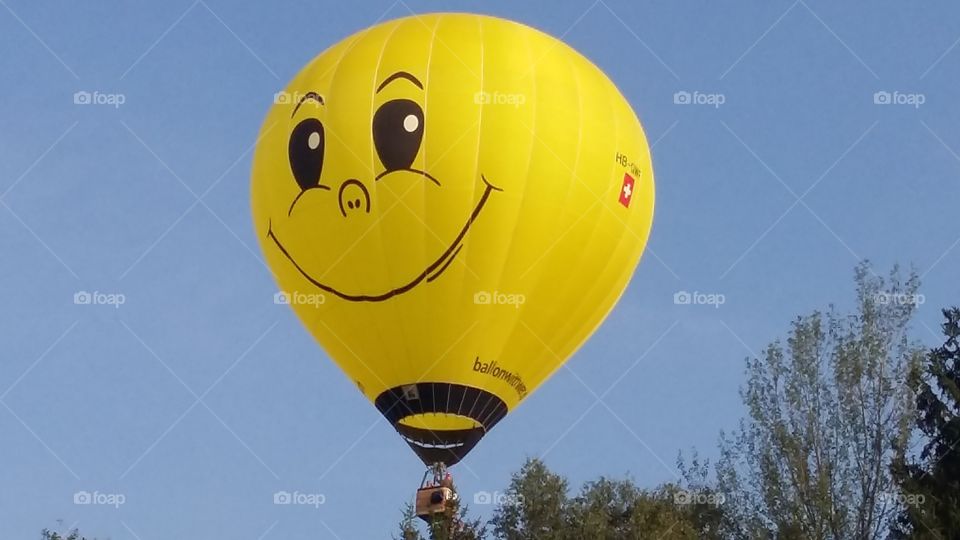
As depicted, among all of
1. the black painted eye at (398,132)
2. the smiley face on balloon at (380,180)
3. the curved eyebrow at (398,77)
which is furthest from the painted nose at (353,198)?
the curved eyebrow at (398,77)

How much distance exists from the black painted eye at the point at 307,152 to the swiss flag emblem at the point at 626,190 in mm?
5072

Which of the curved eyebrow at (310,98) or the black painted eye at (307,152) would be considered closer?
the black painted eye at (307,152)

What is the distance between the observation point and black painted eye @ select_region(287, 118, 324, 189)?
29766mm

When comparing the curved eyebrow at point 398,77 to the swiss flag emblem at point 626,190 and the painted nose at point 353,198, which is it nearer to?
the painted nose at point 353,198

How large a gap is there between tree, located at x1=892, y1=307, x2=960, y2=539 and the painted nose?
961cm

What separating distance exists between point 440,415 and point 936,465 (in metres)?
8.26

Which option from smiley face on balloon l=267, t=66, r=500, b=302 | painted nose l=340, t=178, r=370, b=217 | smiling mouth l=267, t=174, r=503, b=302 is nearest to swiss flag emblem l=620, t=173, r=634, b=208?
smiling mouth l=267, t=174, r=503, b=302

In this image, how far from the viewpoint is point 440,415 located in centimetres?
2966

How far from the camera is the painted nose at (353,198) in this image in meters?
29.1

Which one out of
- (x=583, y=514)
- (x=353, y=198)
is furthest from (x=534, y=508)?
(x=353, y=198)

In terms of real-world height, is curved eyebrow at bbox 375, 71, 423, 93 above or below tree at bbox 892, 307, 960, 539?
above

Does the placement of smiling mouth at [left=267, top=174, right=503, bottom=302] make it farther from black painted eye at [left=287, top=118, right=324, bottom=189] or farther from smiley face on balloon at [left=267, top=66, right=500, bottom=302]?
black painted eye at [left=287, top=118, right=324, bottom=189]

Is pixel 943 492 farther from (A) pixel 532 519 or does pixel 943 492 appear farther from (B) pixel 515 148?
(B) pixel 515 148

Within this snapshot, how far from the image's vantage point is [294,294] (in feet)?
101
